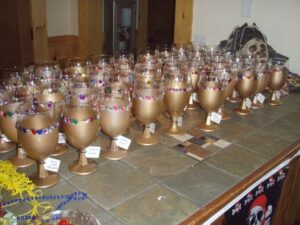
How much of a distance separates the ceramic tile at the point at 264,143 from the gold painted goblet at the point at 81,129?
1.79 ft

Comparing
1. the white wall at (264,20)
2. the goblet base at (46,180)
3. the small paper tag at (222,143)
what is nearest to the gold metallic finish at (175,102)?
the small paper tag at (222,143)

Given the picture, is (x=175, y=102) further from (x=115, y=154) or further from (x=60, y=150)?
(x=60, y=150)

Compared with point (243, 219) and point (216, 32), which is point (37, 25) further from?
point (243, 219)

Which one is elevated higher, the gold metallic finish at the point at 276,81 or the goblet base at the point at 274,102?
the gold metallic finish at the point at 276,81

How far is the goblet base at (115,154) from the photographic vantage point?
1.09m

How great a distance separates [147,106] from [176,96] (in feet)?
0.48

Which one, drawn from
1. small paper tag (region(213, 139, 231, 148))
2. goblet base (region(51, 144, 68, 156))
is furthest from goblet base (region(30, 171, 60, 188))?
small paper tag (region(213, 139, 231, 148))

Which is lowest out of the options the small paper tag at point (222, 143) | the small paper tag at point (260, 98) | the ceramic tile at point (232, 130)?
the small paper tag at point (222, 143)

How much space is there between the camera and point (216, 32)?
2.72 metres

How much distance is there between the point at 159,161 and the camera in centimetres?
108

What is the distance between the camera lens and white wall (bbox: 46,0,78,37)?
135 inches

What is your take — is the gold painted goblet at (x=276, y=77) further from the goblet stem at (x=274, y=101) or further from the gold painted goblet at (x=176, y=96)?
the gold painted goblet at (x=176, y=96)

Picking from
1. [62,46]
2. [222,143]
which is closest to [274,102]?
[222,143]

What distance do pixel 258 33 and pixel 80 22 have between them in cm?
199
